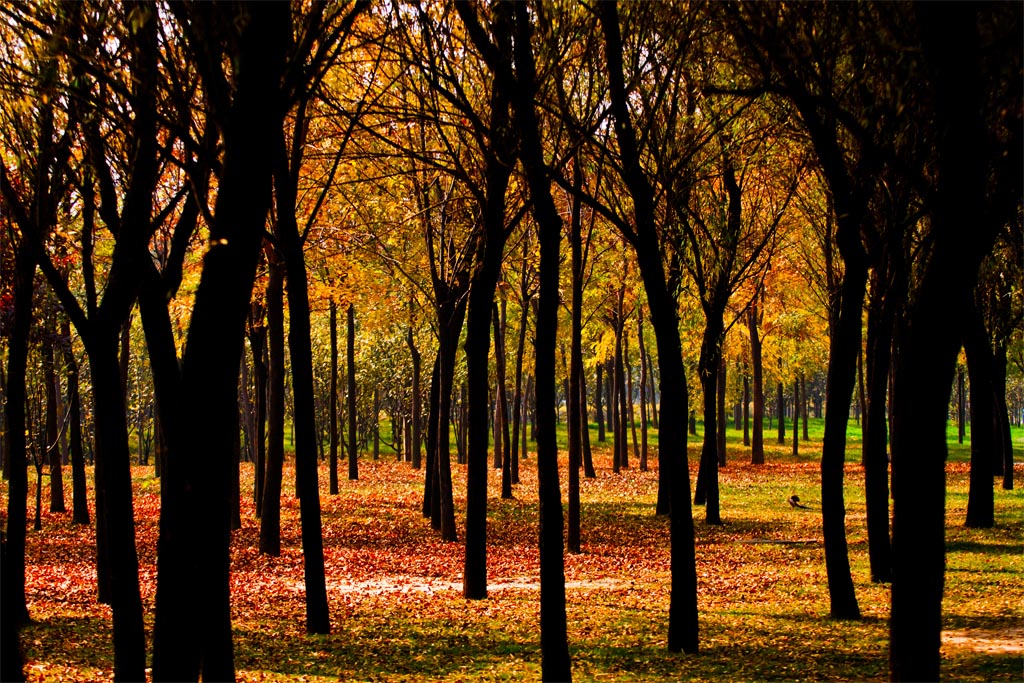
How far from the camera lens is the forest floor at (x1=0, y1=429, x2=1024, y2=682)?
436 inches

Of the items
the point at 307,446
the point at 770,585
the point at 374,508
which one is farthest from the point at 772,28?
the point at 374,508

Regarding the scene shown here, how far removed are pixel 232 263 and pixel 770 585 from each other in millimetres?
13912

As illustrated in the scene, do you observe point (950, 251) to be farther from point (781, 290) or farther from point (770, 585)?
point (781, 290)

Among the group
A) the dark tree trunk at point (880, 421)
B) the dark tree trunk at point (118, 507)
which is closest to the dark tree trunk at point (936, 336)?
the dark tree trunk at point (118, 507)

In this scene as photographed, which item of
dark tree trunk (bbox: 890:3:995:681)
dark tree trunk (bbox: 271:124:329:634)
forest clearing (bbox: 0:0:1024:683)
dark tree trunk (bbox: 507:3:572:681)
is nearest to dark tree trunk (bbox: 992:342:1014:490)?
forest clearing (bbox: 0:0:1024:683)

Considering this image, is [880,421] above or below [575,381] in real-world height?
below

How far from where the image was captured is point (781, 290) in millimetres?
41188

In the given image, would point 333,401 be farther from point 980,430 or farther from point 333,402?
point 980,430

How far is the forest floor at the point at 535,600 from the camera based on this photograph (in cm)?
1108

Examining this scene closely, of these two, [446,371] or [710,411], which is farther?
[710,411]

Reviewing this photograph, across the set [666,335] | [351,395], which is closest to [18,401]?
[666,335]

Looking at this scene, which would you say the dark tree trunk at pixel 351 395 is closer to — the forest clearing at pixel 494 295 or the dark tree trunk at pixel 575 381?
the forest clearing at pixel 494 295

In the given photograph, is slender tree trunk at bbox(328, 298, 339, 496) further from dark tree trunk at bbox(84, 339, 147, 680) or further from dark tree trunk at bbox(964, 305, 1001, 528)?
dark tree trunk at bbox(84, 339, 147, 680)

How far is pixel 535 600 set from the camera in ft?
52.6
